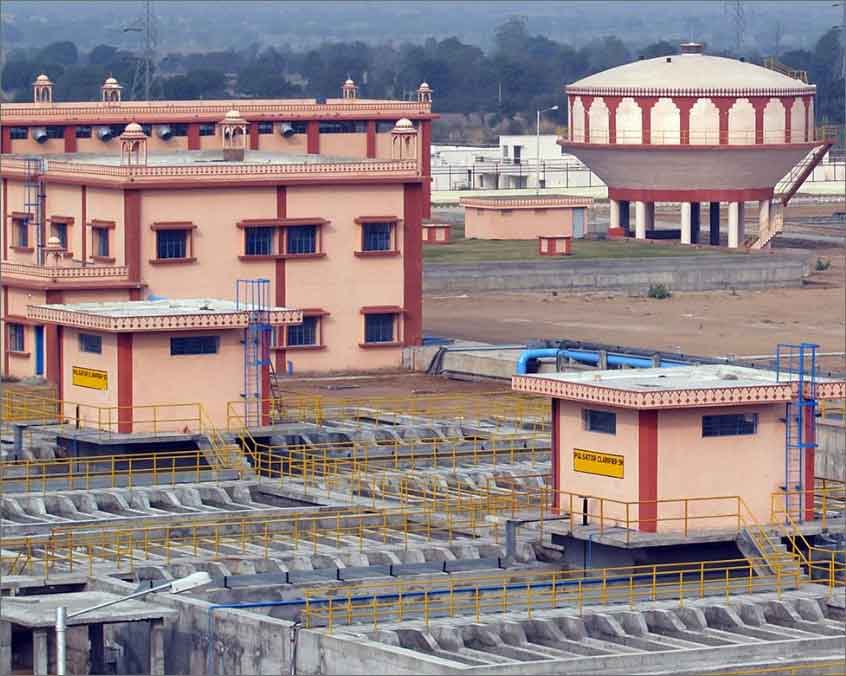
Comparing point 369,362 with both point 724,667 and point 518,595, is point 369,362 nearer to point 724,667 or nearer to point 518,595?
point 518,595

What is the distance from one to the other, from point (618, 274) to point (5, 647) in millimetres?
56681

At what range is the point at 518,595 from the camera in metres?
40.3

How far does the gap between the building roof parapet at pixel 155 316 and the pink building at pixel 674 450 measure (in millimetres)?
11759

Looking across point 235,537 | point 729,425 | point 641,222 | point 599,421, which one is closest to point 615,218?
point 641,222

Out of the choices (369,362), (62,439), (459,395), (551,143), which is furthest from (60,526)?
(551,143)

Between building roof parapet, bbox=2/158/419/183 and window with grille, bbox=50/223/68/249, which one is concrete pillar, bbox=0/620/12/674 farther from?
window with grille, bbox=50/223/68/249

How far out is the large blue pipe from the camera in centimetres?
5131

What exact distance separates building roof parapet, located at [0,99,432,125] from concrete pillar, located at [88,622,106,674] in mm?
53173

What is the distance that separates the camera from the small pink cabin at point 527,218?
341 ft

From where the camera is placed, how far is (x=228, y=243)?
228 feet

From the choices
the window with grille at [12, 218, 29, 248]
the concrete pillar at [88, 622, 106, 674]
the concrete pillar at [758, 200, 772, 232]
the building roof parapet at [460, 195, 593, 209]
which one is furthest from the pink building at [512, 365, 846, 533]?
the concrete pillar at [758, 200, 772, 232]

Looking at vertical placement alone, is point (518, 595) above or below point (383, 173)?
below

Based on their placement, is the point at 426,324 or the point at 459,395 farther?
the point at 426,324

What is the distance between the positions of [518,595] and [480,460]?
14496 mm
